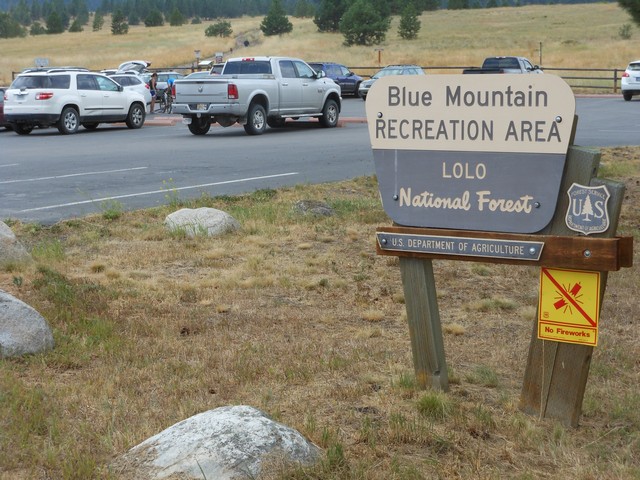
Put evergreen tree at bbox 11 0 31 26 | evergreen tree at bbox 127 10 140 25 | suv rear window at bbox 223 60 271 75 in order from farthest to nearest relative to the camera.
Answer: evergreen tree at bbox 11 0 31 26 < evergreen tree at bbox 127 10 140 25 < suv rear window at bbox 223 60 271 75

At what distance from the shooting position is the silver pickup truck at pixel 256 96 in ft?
78.5

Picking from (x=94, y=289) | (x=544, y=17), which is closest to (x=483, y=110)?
(x=94, y=289)

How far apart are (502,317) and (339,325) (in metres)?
1.16

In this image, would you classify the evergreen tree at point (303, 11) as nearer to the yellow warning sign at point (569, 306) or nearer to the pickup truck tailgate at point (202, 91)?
the pickup truck tailgate at point (202, 91)

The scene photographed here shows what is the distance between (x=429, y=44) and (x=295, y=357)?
76.4 m

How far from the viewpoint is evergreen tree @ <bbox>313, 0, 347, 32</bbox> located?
9088 cm

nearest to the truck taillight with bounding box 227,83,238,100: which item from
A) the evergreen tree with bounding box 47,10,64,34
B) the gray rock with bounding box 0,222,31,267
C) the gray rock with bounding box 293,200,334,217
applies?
the gray rock with bounding box 293,200,334,217

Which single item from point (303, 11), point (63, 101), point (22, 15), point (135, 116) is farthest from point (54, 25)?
point (63, 101)

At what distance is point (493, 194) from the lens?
4.79 metres

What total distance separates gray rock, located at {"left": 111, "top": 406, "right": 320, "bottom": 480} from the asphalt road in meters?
7.33

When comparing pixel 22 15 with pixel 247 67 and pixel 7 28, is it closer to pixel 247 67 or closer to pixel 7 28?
pixel 7 28

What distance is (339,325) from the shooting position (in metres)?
6.78

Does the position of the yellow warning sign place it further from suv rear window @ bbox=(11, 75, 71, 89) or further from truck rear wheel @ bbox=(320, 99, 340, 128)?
suv rear window @ bbox=(11, 75, 71, 89)

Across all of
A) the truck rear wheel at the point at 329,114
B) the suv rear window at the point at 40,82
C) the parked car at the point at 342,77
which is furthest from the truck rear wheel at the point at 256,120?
the parked car at the point at 342,77
